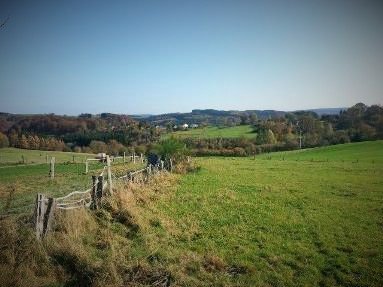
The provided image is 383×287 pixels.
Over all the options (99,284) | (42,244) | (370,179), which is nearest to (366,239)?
(99,284)

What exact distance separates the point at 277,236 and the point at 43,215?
8129 millimetres

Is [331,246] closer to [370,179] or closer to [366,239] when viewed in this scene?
[366,239]

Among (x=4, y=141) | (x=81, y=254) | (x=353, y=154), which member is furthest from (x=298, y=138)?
(x=81, y=254)

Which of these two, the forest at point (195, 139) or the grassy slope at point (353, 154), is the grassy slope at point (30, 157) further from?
the grassy slope at point (353, 154)

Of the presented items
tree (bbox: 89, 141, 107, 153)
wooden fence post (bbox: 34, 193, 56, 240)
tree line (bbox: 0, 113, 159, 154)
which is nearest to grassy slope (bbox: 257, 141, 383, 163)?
tree line (bbox: 0, 113, 159, 154)

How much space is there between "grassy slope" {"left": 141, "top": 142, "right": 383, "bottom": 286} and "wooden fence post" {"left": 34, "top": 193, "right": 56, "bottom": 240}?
3.52 meters

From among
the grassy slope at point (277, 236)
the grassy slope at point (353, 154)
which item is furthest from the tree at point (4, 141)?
the grassy slope at point (277, 236)

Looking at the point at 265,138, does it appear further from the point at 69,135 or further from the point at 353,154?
the point at 69,135

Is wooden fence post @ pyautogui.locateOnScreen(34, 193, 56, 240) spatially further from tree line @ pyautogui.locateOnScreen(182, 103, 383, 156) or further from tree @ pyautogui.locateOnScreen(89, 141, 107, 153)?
tree @ pyautogui.locateOnScreen(89, 141, 107, 153)

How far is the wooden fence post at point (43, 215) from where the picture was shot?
10355 millimetres

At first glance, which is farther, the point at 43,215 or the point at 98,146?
the point at 98,146

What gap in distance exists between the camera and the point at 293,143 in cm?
8681

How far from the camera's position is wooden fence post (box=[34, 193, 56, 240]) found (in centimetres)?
1036

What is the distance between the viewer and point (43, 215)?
35.0 feet
